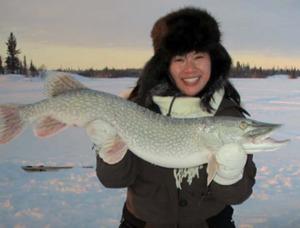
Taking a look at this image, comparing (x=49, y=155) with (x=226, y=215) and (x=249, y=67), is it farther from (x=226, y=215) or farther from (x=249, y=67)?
(x=226, y=215)

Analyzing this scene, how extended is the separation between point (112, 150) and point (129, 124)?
0.10 m

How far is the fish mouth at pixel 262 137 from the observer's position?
1256 millimetres

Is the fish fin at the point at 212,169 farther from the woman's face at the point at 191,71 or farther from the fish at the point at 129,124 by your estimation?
the woman's face at the point at 191,71

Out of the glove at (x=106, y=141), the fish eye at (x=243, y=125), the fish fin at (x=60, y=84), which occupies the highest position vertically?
the fish fin at (x=60, y=84)

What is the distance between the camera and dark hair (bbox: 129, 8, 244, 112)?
1.43 meters

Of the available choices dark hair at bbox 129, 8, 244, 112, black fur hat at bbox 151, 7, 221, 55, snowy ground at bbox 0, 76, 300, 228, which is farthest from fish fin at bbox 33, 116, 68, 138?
snowy ground at bbox 0, 76, 300, 228

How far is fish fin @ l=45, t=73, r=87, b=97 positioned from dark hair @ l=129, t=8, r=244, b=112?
280 mm

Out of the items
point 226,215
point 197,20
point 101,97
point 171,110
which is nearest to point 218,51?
point 197,20

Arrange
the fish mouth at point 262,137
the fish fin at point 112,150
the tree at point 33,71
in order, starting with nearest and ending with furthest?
the fish mouth at point 262,137, the fish fin at point 112,150, the tree at point 33,71

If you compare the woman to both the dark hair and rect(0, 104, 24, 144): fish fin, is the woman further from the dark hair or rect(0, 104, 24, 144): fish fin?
rect(0, 104, 24, 144): fish fin

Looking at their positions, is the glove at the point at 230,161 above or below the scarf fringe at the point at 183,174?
above

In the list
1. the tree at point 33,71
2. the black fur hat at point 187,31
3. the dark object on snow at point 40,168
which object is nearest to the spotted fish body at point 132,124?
the black fur hat at point 187,31

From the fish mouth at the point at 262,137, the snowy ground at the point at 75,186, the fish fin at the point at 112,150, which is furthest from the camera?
the snowy ground at the point at 75,186

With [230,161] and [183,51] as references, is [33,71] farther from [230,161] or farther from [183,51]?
Answer: [230,161]
